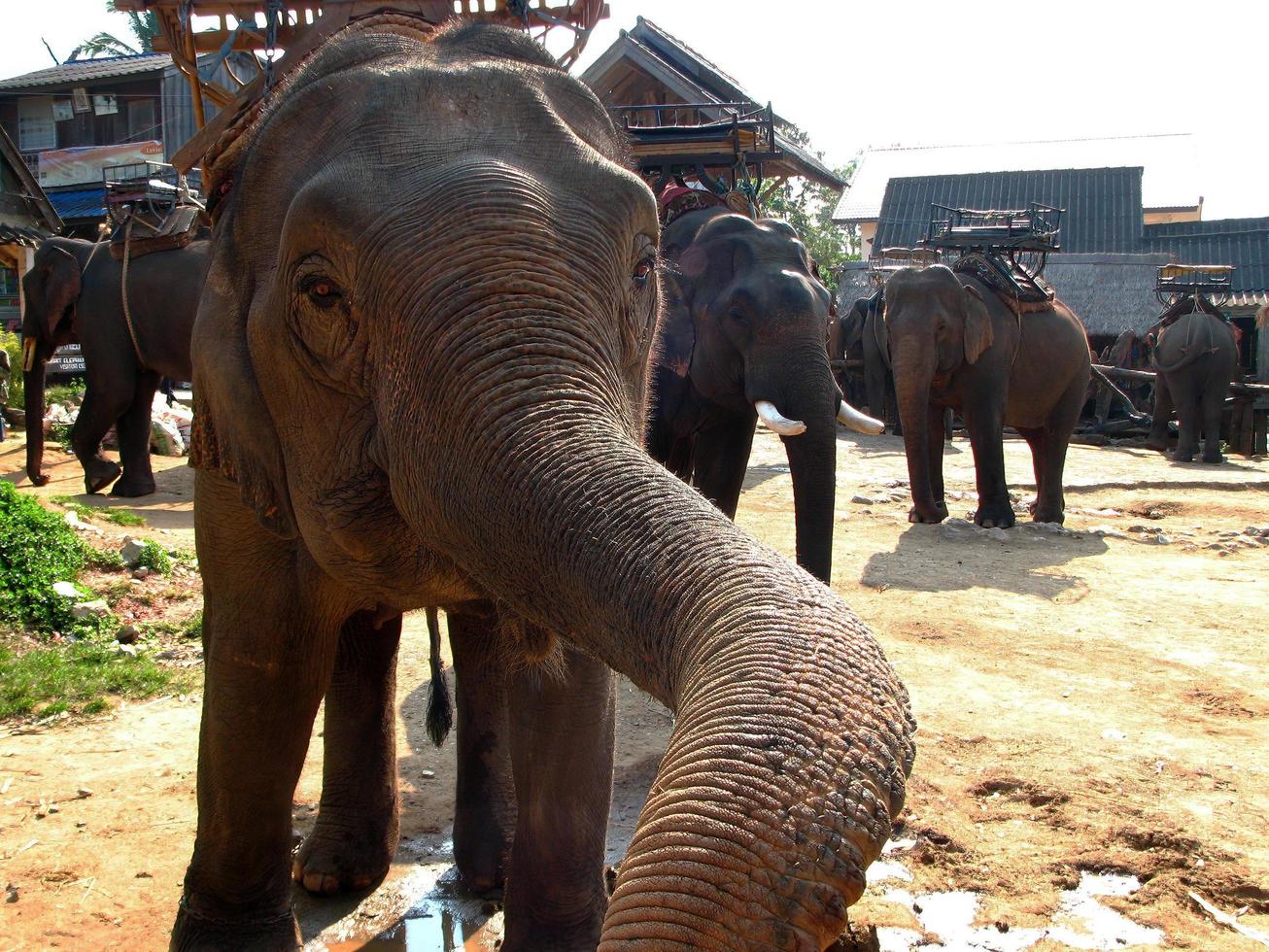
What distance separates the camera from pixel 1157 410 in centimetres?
1977

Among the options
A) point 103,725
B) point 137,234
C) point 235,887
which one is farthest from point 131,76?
point 235,887

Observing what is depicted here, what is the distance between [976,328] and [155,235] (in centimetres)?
738

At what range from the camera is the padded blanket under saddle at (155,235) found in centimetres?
1104

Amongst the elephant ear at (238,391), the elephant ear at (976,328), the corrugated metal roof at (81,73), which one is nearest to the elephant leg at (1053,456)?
the elephant ear at (976,328)

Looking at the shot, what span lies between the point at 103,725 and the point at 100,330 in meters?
7.14

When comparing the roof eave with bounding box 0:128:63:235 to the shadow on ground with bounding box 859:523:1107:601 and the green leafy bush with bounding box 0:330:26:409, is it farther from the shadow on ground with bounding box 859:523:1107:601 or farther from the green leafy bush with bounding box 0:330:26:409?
the shadow on ground with bounding box 859:523:1107:601

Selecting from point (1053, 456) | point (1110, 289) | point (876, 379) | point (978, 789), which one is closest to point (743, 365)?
point (978, 789)

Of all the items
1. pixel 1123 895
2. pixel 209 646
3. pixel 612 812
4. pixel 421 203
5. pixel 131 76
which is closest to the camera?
pixel 421 203

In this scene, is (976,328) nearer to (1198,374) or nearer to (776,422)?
(776,422)

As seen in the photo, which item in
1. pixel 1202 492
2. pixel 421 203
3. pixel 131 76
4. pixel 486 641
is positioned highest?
pixel 131 76

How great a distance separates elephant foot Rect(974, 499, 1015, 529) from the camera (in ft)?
36.0

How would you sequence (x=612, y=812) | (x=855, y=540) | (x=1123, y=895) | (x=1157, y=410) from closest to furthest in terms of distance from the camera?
(x=1123, y=895) < (x=612, y=812) < (x=855, y=540) < (x=1157, y=410)

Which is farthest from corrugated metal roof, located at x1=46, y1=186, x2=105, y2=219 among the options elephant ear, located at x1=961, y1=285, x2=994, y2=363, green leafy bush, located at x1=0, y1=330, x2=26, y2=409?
elephant ear, located at x1=961, y1=285, x2=994, y2=363

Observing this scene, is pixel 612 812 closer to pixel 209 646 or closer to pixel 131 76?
pixel 209 646
